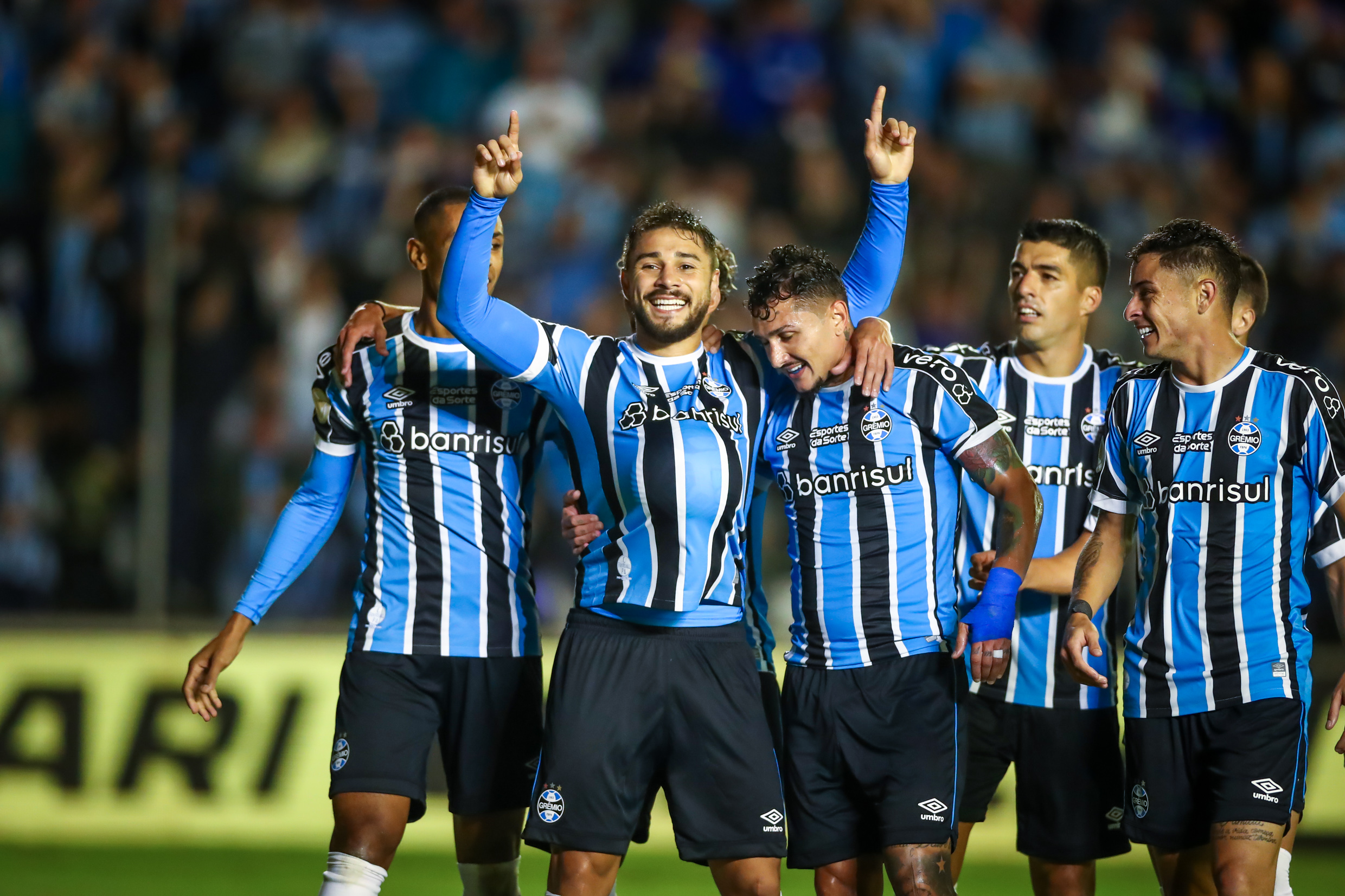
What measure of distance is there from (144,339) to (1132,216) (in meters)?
6.09

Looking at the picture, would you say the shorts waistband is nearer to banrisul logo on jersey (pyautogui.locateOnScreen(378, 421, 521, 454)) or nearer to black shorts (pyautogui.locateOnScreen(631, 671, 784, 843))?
black shorts (pyautogui.locateOnScreen(631, 671, 784, 843))

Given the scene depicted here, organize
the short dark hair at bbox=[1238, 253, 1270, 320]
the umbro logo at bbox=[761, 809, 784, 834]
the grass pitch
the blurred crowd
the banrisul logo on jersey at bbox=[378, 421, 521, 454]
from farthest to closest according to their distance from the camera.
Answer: the blurred crowd, the grass pitch, the short dark hair at bbox=[1238, 253, 1270, 320], the banrisul logo on jersey at bbox=[378, 421, 521, 454], the umbro logo at bbox=[761, 809, 784, 834]

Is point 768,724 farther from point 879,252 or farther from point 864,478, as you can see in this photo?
point 879,252

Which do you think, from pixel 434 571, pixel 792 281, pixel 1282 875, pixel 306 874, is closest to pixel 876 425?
pixel 792 281

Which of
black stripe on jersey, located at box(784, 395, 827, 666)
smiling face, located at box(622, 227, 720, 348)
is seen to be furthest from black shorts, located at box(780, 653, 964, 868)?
smiling face, located at box(622, 227, 720, 348)

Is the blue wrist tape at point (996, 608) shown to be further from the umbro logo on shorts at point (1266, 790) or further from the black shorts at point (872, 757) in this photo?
the umbro logo on shorts at point (1266, 790)

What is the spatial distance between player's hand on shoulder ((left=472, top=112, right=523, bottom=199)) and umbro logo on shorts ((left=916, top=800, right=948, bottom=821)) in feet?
6.64

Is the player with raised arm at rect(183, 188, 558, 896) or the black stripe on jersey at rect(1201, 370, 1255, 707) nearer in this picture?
the black stripe on jersey at rect(1201, 370, 1255, 707)

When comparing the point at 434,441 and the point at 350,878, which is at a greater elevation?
the point at 434,441

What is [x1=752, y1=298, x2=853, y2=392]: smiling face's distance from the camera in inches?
167

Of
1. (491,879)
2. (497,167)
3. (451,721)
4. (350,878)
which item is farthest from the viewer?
(491,879)

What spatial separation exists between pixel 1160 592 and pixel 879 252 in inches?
51.8

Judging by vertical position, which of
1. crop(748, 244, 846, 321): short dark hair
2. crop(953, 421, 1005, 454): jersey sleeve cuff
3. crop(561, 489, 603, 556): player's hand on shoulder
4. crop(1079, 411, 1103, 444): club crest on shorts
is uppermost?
crop(748, 244, 846, 321): short dark hair

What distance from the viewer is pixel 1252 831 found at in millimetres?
4125
